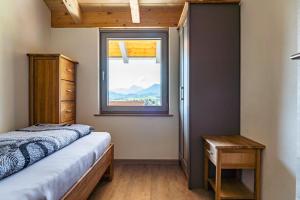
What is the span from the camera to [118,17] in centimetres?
394

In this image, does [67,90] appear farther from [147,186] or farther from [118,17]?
[147,186]

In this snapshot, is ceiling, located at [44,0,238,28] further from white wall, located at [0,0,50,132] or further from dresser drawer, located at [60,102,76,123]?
dresser drawer, located at [60,102,76,123]

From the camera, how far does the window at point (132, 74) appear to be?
4.04 metres

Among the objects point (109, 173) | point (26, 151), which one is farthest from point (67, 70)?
point (26, 151)

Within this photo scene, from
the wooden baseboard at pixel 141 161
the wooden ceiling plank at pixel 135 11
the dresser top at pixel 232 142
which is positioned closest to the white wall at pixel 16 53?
the wooden ceiling plank at pixel 135 11

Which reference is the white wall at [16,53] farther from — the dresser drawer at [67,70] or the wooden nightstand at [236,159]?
the wooden nightstand at [236,159]

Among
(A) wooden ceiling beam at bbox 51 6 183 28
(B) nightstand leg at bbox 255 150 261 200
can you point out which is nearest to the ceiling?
(A) wooden ceiling beam at bbox 51 6 183 28

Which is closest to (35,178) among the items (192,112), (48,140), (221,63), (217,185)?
(48,140)

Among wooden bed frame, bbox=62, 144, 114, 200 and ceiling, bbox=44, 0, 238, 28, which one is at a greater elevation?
ceiling, bbox=44, 0, 238, 28

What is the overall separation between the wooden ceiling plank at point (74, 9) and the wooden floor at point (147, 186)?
2131 millimetres

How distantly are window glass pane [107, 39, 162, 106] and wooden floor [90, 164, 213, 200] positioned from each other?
3.26ft

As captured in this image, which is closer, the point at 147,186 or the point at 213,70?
A: the point at 213,70

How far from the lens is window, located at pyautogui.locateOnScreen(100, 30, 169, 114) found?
4.04m

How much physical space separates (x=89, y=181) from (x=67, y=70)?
1858mm
